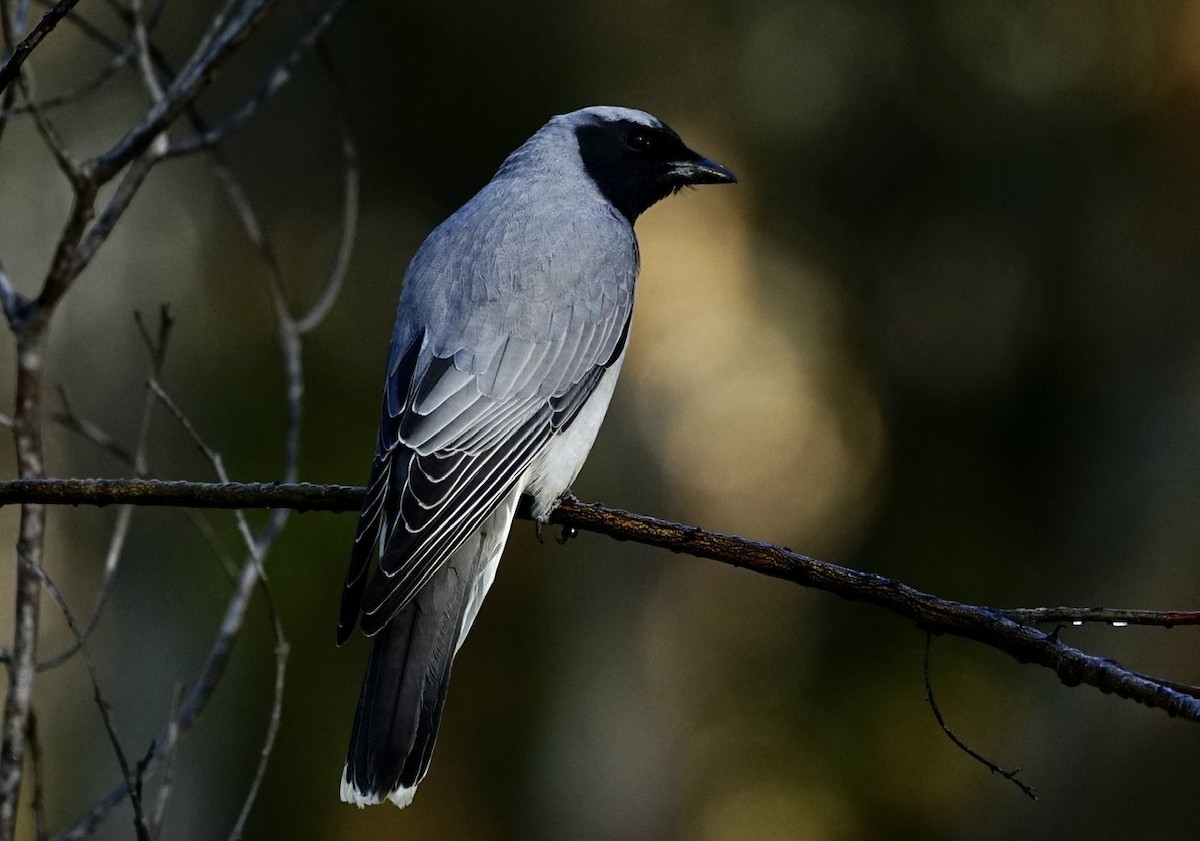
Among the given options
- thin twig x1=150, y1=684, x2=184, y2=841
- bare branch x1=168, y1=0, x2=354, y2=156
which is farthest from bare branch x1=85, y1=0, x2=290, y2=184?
thin twig x1=150, y1=684, x2=184, y2=841

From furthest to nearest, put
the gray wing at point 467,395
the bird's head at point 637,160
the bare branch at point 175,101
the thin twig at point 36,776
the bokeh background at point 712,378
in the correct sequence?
the bokeh background at point 712,378, the bird's head at point 637,160, the gray wing at point 467,395, the bare branch at point 175,101, the thin twig at point 36,776

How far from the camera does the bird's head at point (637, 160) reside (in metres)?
5.01

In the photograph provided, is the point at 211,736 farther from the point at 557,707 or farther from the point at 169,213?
the point at 169,213

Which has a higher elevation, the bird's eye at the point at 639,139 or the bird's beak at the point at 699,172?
the bird's eye at the point at 639,139

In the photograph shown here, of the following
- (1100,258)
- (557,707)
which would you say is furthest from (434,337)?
(1100,258)

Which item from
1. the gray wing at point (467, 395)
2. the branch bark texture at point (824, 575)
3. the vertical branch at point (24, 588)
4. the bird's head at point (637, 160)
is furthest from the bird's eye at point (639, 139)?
the vertical branch at point (24, 588)

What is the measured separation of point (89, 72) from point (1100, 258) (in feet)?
25.0

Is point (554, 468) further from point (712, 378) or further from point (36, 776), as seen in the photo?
point (712, 378)

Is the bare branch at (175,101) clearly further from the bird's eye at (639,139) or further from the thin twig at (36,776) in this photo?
the bird's eye at (639,139)

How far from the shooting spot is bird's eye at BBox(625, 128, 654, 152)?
5082 millimetres

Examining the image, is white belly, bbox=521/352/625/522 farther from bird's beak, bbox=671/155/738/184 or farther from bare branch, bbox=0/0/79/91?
bare branch, bbox=0/0/79/91

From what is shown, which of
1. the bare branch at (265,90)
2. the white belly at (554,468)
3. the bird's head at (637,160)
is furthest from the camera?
the bird's head at (637,160)

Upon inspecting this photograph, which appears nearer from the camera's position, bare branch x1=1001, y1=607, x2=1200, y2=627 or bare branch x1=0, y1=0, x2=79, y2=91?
bare branch x1=0, y1=0, x2=79, y2=91

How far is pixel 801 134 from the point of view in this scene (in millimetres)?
9797
